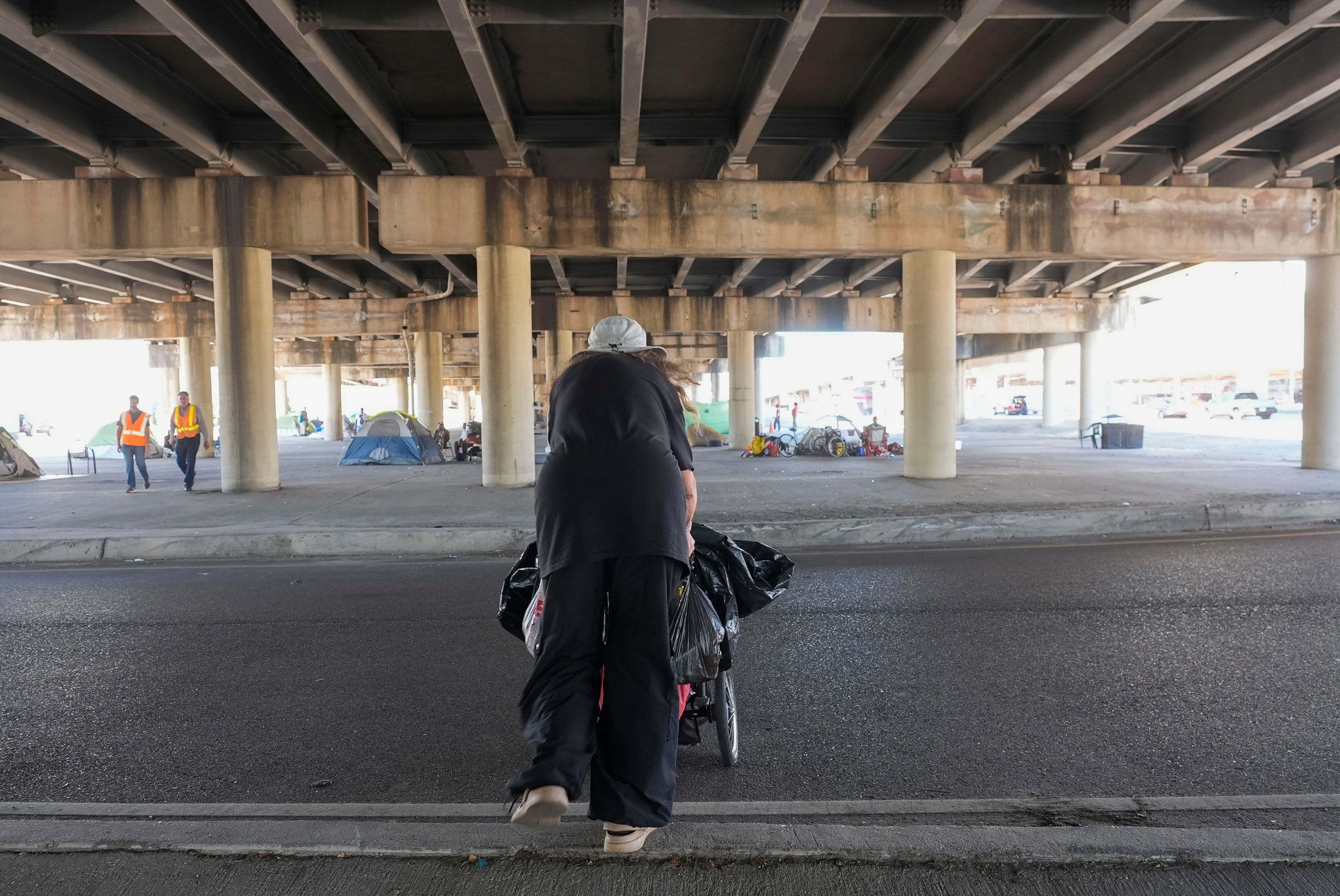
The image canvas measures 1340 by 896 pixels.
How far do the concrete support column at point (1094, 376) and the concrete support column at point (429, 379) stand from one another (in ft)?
97.2

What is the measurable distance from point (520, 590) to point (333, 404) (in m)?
51.2

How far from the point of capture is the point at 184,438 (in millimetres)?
15625

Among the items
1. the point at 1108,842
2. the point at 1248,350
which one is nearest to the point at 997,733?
the point at 1108,842

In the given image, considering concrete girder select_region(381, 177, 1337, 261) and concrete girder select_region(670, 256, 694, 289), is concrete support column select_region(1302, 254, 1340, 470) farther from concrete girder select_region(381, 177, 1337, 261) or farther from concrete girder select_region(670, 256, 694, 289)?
concrete girder select_region(670, 256, 694, 289)

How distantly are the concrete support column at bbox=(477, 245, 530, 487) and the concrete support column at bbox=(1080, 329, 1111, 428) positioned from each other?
32.5 metres

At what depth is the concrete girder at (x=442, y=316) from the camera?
30.3m

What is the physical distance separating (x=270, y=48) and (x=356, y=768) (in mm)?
11250

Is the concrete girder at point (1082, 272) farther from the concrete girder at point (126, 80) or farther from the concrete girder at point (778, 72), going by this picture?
the concrete girder at point (126, 80)

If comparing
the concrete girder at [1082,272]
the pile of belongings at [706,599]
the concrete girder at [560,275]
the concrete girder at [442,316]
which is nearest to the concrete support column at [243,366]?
the concrete girder at [560,275]

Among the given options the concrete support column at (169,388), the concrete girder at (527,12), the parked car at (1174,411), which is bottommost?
the parked car at (1174,411)

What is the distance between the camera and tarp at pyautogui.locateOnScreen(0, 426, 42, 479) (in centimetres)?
1750

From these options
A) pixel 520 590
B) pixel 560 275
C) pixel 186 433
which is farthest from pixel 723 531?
pixel 560 275

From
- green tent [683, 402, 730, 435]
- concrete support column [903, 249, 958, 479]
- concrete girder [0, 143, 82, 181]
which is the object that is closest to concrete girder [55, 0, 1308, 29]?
concrete support column [903, 249, 958, 479]

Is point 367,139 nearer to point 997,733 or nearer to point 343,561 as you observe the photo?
point 343,561
